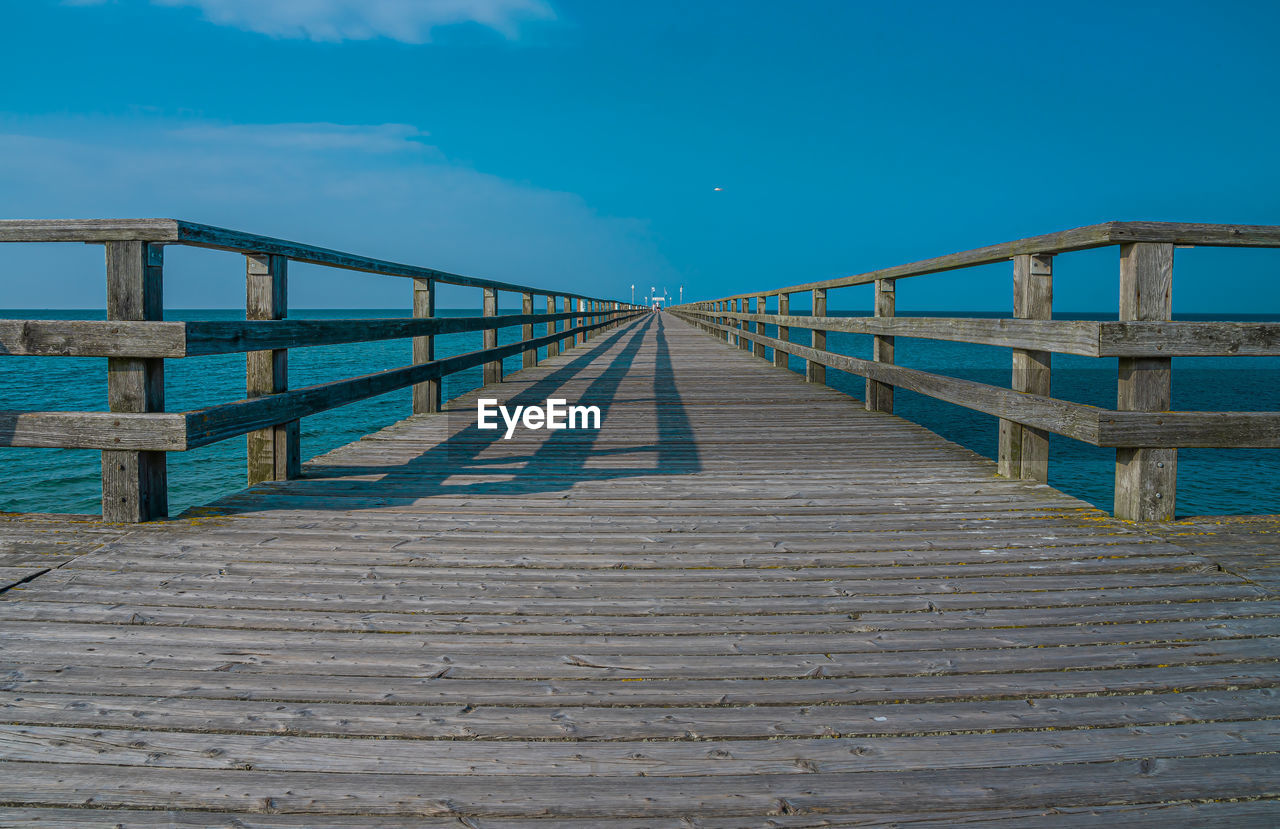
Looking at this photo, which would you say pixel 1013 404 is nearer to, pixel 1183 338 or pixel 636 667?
pixel 1183 338

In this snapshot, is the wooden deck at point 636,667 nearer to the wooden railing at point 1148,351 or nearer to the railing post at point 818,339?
the wooden railing at point 1148,351

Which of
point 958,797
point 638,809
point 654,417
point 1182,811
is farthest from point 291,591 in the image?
point 654,417

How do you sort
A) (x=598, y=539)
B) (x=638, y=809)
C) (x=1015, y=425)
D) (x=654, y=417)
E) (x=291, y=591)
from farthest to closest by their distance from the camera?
(x=654, y=417) → (x=1015, y=425) → (x=598, y=539) → (x=291, y=591) → (x=638, y=809)

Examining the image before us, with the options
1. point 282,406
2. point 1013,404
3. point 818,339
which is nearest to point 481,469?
point 282,406

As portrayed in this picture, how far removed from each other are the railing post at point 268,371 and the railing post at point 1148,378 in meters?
3.78

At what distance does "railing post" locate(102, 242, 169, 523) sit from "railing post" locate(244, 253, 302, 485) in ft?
2.04

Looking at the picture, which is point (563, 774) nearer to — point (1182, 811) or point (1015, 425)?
point (1182, 811)

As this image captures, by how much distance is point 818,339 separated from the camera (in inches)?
333

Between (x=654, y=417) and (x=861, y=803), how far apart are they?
5003mm

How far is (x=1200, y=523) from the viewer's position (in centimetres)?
309

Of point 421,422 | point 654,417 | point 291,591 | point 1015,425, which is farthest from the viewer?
point 654,417

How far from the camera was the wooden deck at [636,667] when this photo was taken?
146cm

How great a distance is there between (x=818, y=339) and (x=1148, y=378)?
5.38 metres

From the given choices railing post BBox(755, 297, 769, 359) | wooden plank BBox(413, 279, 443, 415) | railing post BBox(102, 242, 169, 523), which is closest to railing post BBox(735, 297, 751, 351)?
railing post BBox(755, 297, 769, 359)
